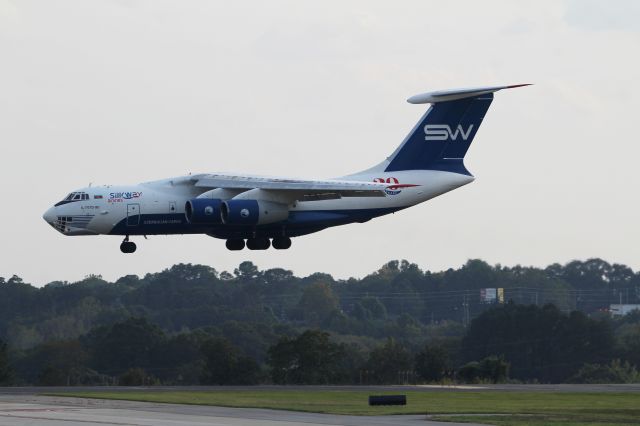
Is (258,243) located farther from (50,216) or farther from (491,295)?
(491,295)

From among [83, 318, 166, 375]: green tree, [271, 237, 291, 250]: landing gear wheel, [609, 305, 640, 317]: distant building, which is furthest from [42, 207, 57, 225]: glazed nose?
[609, 305, 640, 317]: distant building

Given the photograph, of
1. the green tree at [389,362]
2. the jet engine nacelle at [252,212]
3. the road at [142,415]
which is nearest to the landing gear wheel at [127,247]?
the jet engine nacelle at [252,212]

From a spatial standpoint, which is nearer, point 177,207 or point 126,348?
point 177,207

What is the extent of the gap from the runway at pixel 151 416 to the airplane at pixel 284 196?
333 inches

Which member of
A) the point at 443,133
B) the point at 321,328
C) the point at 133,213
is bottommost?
the point at 321,328

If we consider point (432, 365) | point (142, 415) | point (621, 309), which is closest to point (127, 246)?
point (142, 415)

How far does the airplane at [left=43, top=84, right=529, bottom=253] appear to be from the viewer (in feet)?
151

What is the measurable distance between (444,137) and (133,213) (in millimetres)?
11859

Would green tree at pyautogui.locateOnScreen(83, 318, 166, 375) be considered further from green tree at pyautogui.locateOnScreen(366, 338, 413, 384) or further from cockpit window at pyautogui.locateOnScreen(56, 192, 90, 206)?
cockpit window at pyautogui.locateOnScreen(56, 192, 90, 206)

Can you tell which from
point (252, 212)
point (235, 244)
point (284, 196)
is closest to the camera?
point (252, 212)

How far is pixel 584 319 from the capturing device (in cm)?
9062

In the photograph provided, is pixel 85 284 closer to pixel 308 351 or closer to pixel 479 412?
pixel 308 351

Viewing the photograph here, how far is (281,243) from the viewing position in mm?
49031

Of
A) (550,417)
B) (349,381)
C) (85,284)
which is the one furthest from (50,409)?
(85,284)
